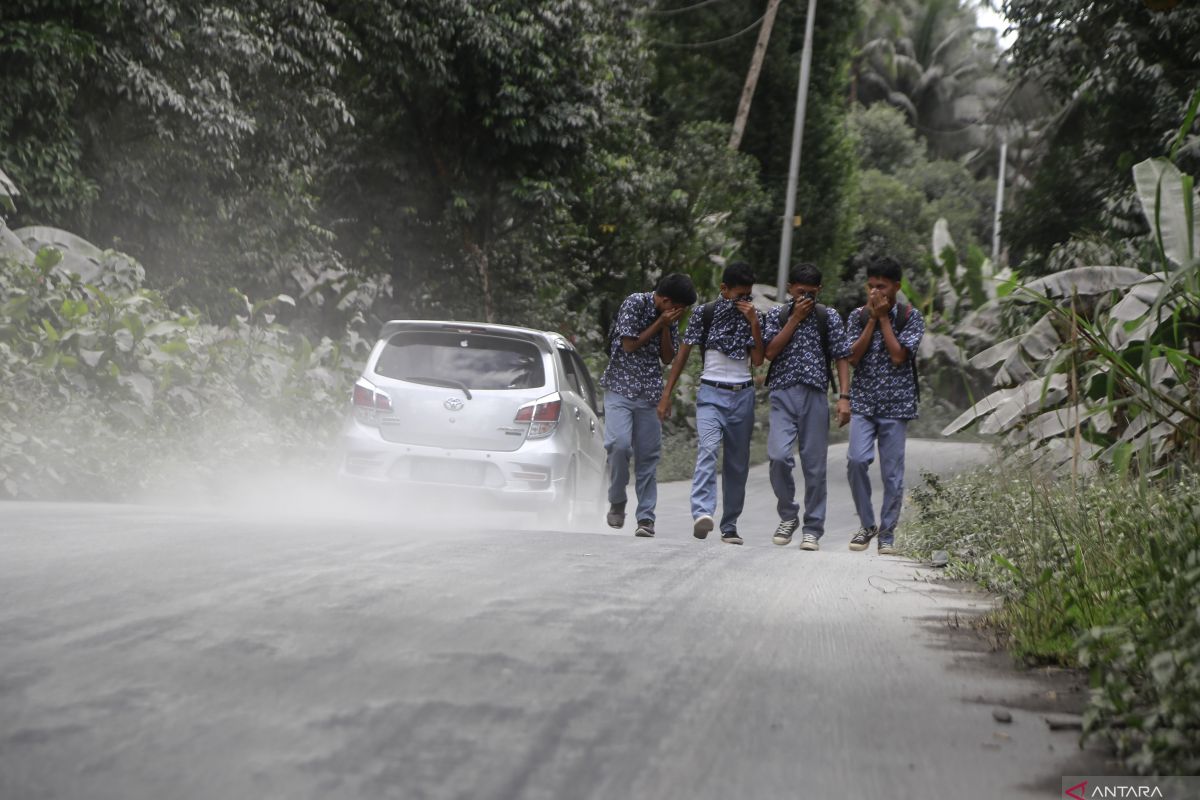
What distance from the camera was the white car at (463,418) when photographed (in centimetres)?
1037

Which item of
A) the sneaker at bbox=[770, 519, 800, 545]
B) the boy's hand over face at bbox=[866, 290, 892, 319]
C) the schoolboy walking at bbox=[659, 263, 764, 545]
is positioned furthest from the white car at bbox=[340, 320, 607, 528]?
the boy's hand over face at bbox=[866, 290, 892, 319]

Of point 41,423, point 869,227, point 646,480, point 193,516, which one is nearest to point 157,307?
point 41,423

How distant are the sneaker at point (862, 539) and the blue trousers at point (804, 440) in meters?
0.30

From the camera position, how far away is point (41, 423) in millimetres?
11961

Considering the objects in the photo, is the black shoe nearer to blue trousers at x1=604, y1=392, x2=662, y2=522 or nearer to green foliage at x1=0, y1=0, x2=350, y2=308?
blue trousers at x1=604, y1=392, x2=662, y2=522

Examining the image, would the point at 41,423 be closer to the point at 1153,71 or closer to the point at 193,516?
the point at 193,516

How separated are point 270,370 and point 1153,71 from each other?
445 inches

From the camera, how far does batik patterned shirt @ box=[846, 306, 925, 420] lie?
9.71 meters

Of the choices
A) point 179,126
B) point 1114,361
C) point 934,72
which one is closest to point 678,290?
point 1114,361

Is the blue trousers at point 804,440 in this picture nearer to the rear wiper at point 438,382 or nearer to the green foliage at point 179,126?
the rear wiper at point 438,382

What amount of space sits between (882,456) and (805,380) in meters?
0.81

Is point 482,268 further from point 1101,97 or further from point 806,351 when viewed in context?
point 806,351

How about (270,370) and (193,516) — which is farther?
(270,370)

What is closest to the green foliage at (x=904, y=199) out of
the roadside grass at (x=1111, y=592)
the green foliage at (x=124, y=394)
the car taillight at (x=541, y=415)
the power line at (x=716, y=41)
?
the power line at (x=716, y=41)
